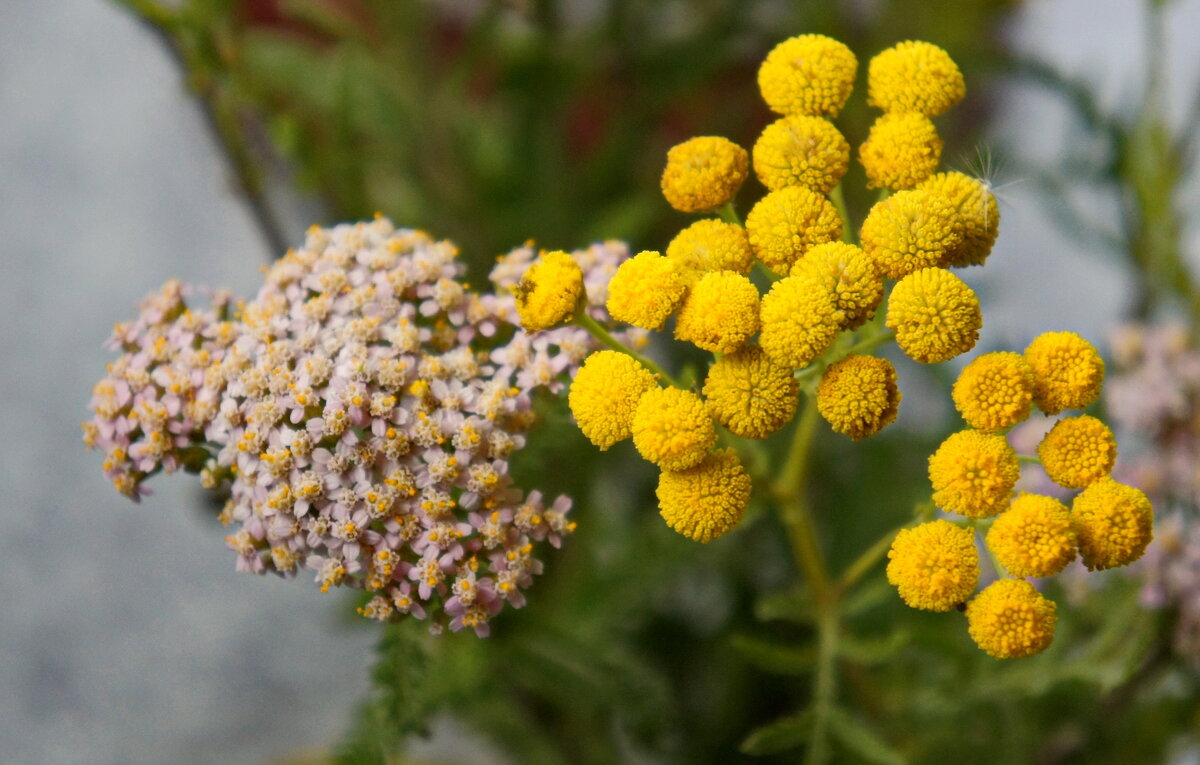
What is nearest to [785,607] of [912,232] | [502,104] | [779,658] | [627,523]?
[779,658]

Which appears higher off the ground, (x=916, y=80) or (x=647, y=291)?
(x=916, y=80)

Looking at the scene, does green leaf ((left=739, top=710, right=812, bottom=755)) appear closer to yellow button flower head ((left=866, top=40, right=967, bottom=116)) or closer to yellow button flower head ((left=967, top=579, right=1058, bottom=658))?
yellow button flower head ((left=967, top=579, right=1058, bottom=658))

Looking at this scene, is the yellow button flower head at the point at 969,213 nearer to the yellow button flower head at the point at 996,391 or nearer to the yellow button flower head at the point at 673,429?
the yellow button flower head at the point at 996,391

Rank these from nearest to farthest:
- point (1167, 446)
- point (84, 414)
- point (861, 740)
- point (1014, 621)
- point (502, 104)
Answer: point (1014, 621) → point (861, 740) → point (1167, 446) → point (502, 104) → point (84, 414)

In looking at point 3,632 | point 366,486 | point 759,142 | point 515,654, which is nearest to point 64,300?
point 3,632

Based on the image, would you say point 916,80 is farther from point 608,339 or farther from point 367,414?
point 367,414

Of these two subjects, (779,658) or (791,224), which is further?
(779,658)

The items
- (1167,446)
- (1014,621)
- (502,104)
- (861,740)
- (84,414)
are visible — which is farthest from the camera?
(84,414)

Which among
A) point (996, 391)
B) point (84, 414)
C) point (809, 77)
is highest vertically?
point (84, 414)
